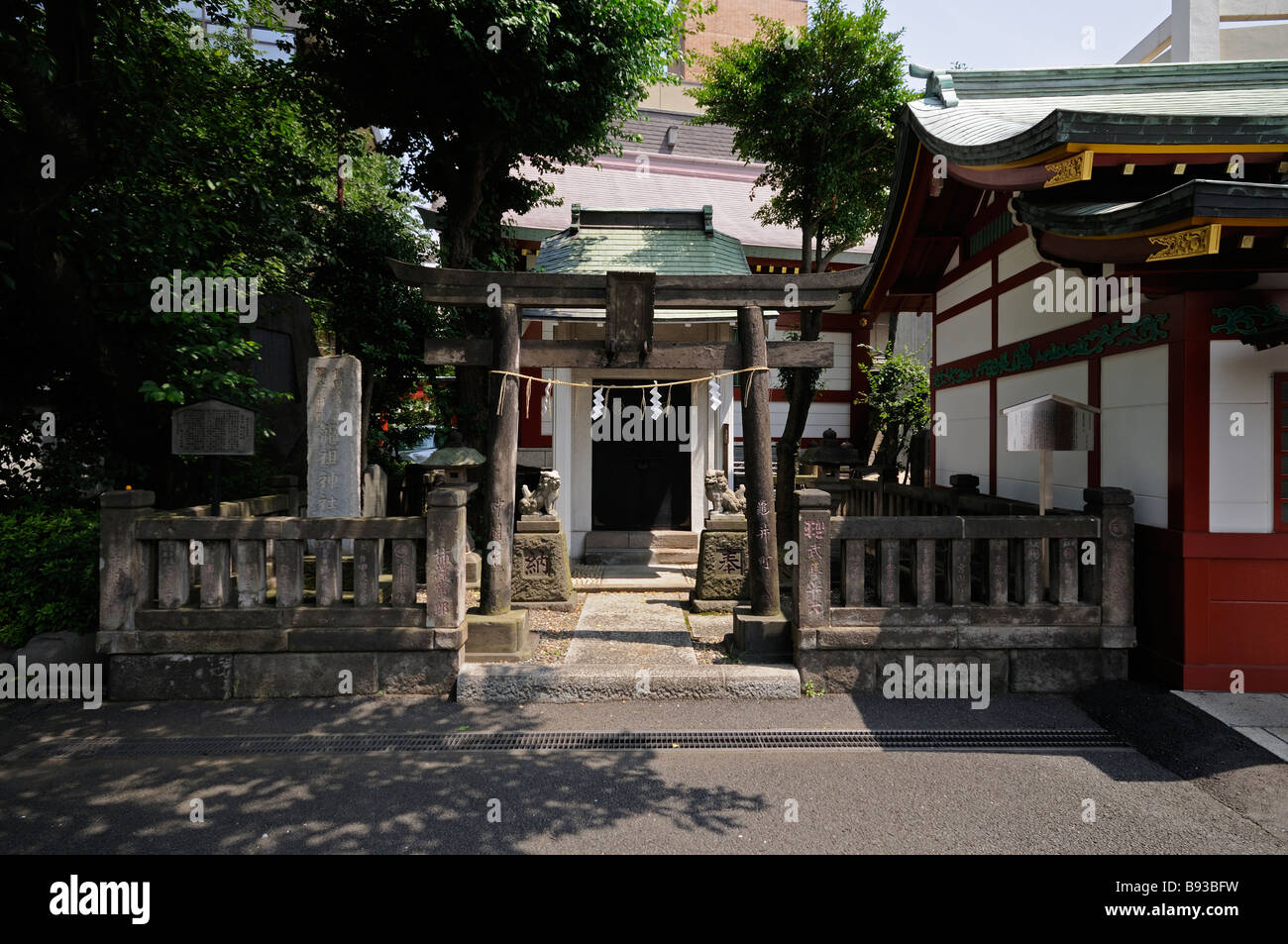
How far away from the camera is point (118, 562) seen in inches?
235

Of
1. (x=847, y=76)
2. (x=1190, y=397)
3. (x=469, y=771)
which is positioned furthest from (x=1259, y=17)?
(x=469, y=771)

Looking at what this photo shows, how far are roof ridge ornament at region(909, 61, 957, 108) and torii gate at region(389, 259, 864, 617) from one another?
3387mm

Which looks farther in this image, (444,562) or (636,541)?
(636,541)

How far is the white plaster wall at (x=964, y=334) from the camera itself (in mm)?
9198

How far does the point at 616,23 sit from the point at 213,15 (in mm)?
5416

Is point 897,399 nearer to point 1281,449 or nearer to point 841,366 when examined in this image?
point 841,366

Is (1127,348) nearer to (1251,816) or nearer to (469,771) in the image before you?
(1251,816)

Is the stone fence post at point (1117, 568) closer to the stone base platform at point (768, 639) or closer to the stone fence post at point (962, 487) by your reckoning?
the stone base platform at point (768, 639)

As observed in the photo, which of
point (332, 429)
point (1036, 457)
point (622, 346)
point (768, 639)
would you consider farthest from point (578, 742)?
point (1036, 457)

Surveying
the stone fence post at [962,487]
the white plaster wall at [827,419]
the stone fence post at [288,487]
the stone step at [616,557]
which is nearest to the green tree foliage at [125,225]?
the stone fence post at [288,487]

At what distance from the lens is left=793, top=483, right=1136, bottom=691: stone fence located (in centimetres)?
600

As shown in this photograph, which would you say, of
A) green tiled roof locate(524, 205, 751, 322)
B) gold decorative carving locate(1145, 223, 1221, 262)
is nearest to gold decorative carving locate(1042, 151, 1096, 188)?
gold decorative carving locate(1145, 223, 1221, 262)

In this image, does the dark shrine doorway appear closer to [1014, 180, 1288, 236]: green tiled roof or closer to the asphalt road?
the asphalt road

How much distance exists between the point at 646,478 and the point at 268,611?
22.7 feet
